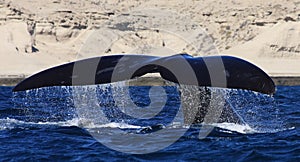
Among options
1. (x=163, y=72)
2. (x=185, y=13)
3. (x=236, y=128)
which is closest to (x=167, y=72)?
(x=163, y=72)

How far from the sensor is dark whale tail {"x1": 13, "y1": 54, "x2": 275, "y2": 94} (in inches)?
287

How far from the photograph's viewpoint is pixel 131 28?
46969 mm

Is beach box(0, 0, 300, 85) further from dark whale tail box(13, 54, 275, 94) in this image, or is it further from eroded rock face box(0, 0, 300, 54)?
dark whale tail box(13, 54, 275, 94)

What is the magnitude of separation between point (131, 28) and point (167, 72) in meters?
39.4

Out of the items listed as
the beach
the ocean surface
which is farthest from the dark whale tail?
the beach

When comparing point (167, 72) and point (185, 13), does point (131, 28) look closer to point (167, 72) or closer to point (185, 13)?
point (185, 13)

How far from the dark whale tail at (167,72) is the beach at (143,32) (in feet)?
92.6

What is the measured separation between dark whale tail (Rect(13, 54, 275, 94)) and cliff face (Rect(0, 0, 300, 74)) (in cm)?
2933

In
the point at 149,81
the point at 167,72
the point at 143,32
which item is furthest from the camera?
the point at 143,32

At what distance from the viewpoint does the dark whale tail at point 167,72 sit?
7297 millimetres

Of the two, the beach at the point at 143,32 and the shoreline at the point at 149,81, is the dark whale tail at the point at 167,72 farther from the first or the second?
the beach at the point at 143,32

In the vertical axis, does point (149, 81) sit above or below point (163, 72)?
below

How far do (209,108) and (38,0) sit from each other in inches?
1805

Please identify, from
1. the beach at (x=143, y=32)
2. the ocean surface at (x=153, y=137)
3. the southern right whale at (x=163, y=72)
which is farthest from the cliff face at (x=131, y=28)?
the southern right whale at (x=163, y=72)
